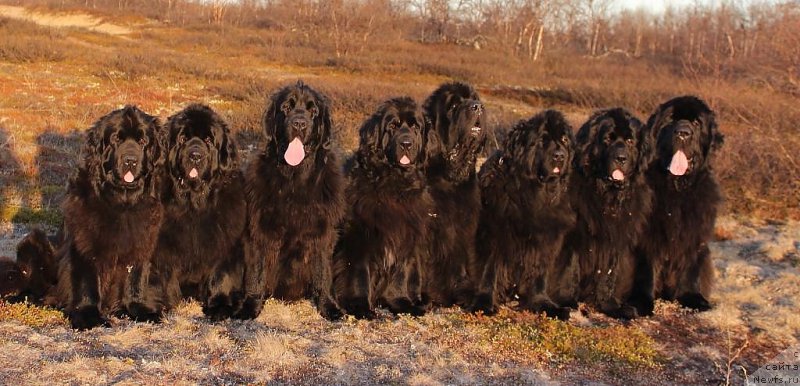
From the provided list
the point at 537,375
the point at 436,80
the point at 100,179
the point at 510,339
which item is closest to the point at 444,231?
the point at 510,339

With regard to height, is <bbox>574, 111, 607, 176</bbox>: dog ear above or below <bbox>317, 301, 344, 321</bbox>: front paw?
above

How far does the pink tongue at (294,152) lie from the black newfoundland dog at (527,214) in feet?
5.48

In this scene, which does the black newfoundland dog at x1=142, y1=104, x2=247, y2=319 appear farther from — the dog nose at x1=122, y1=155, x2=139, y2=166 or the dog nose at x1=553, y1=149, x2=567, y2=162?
the dog nose at x1=553, y1=149, x2=567, y2=162

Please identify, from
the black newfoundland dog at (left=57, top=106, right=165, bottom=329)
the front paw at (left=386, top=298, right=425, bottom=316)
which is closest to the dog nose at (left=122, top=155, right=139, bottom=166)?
the black newfoundland dog at (left=57, top=106, right=165, bottom=329)

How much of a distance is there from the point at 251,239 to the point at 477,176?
2.04 m

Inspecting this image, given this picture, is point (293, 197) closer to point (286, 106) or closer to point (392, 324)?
point (286, 106)

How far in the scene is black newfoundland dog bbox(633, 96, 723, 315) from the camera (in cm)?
567

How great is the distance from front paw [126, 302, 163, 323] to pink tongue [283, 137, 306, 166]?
1.52 meters

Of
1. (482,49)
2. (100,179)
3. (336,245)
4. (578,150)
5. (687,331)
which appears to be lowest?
(687,331)

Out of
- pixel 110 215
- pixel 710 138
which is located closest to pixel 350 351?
pixel 110 215

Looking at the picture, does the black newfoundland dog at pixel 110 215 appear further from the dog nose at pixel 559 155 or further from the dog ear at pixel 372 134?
the dog nose at pixel 559 155

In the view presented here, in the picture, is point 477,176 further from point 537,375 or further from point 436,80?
point 436,80

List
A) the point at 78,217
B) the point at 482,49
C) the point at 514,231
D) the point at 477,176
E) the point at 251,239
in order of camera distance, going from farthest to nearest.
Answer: the point at 482,49
the point at 477,176
the point at 514,231
the point at 251,239
the point at 78,217

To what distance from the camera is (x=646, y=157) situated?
5730mm
